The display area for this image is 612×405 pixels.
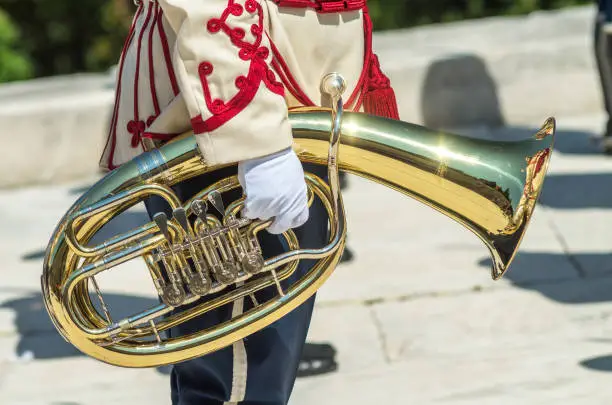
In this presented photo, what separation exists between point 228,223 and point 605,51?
10.7 ft

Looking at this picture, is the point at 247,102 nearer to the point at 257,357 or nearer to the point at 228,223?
the point at 228,223

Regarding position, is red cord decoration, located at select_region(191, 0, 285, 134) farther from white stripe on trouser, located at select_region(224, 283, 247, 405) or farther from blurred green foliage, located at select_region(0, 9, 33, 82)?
blurred green foliage, located at select_region(0, 9, 33, 82)

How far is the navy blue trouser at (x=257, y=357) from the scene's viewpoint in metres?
2.09

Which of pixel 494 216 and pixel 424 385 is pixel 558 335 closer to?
pixel 424 385

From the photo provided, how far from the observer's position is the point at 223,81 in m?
1.81

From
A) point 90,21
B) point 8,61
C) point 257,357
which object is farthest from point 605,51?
point 90,21

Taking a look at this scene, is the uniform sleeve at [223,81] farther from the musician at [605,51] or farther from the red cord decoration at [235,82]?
the musician at [605,51]

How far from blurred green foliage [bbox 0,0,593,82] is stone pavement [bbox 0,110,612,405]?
3667 mm

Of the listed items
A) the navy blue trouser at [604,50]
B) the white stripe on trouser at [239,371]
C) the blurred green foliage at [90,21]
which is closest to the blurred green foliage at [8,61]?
the blurred green foliage at [90,21]

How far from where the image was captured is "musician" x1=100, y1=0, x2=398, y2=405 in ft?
5.94

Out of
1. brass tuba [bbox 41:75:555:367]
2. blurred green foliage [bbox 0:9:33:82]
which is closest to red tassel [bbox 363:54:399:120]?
brass tuba [bbox 41:75:555:367]

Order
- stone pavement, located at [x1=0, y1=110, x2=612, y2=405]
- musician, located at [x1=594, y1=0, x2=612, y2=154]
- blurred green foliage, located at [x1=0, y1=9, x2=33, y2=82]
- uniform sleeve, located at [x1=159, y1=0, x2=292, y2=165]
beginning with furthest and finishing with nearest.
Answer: blurred green foliage, located at [x1=0, y1=9, x2=33, y2=82]
musician, located at [x1=594, y1=0, x2=612, y2=154]
stone pavement, located at [x1=0, y1=110, x2=612, y2=405]
uniform sleeve, located at [x1=159, y1=0, x2=292, y2=165]

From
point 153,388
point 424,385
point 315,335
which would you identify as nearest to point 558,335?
point 424,385

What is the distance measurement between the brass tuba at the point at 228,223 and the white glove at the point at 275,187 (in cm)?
6
